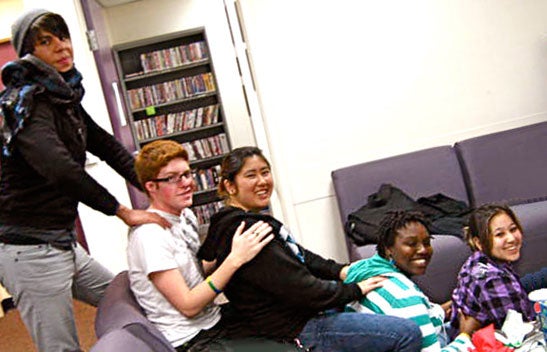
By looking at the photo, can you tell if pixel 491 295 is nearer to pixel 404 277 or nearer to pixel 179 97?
pixel 404 277

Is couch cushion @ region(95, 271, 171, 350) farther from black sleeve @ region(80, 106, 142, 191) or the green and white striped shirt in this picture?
the green and white striped shirt

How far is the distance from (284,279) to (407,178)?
182 cm

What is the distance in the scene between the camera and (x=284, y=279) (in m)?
1.53

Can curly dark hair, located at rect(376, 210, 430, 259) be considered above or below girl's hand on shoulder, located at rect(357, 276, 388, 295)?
above

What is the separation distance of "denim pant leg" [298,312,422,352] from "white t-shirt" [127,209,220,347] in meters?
0.30

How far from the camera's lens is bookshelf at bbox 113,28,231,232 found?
20.2 feet

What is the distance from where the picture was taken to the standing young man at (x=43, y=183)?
1.58 m

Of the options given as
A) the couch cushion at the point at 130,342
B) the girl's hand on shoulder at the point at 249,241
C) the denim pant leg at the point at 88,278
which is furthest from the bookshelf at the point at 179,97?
the couch cushion at the point at 130,342

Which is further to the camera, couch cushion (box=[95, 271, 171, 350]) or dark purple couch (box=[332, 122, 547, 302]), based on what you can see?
dark purple couch (box=[332, 122, 547, 302])

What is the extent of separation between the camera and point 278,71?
3402 millimetres

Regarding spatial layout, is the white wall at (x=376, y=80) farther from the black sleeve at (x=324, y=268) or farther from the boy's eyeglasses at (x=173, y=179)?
the boy's eyeglasses at (x=173, y=179)

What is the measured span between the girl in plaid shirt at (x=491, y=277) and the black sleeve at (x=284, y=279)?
0.63m

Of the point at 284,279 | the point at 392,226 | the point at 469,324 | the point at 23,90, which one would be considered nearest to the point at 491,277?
the point at 469,324

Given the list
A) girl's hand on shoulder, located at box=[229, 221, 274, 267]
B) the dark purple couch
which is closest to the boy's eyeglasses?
girl's hand on shoulder, located at box=[229, 221, 274, 267]
